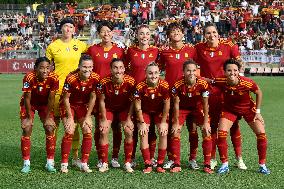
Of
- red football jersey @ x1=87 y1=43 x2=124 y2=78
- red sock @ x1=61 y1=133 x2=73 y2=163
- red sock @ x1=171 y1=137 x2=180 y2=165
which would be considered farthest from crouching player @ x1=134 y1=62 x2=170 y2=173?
red sock @ x1=61 y1=133 x2=73 y2=163

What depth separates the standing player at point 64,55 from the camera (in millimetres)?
8883

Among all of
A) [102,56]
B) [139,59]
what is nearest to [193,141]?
[139,59]

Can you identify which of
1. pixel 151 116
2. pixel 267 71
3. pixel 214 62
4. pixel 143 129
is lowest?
pixel 267 71

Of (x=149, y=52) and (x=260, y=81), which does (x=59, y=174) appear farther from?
(x=260, y=81)

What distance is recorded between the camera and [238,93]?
8.45m

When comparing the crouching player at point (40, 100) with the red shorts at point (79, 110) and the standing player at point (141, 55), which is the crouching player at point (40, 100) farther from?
the standing player at point (141, 55)

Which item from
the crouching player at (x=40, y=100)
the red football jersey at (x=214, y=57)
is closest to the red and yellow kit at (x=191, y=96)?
the red football jersey at (x=214, y=57)

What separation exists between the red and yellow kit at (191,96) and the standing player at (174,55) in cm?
36

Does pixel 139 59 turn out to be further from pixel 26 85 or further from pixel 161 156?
pixel 26 85

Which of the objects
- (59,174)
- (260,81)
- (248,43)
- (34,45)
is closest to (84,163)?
(59,174)

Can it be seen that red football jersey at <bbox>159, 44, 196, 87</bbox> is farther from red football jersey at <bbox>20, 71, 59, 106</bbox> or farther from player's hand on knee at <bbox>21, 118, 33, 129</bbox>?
player's hand on knee at <bbox>21, 118, 33, 129</bbox>

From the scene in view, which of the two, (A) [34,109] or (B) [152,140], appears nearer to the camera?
(A) [34,109]

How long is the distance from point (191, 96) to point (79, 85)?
64.6 inches

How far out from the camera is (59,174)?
8.27 metres
